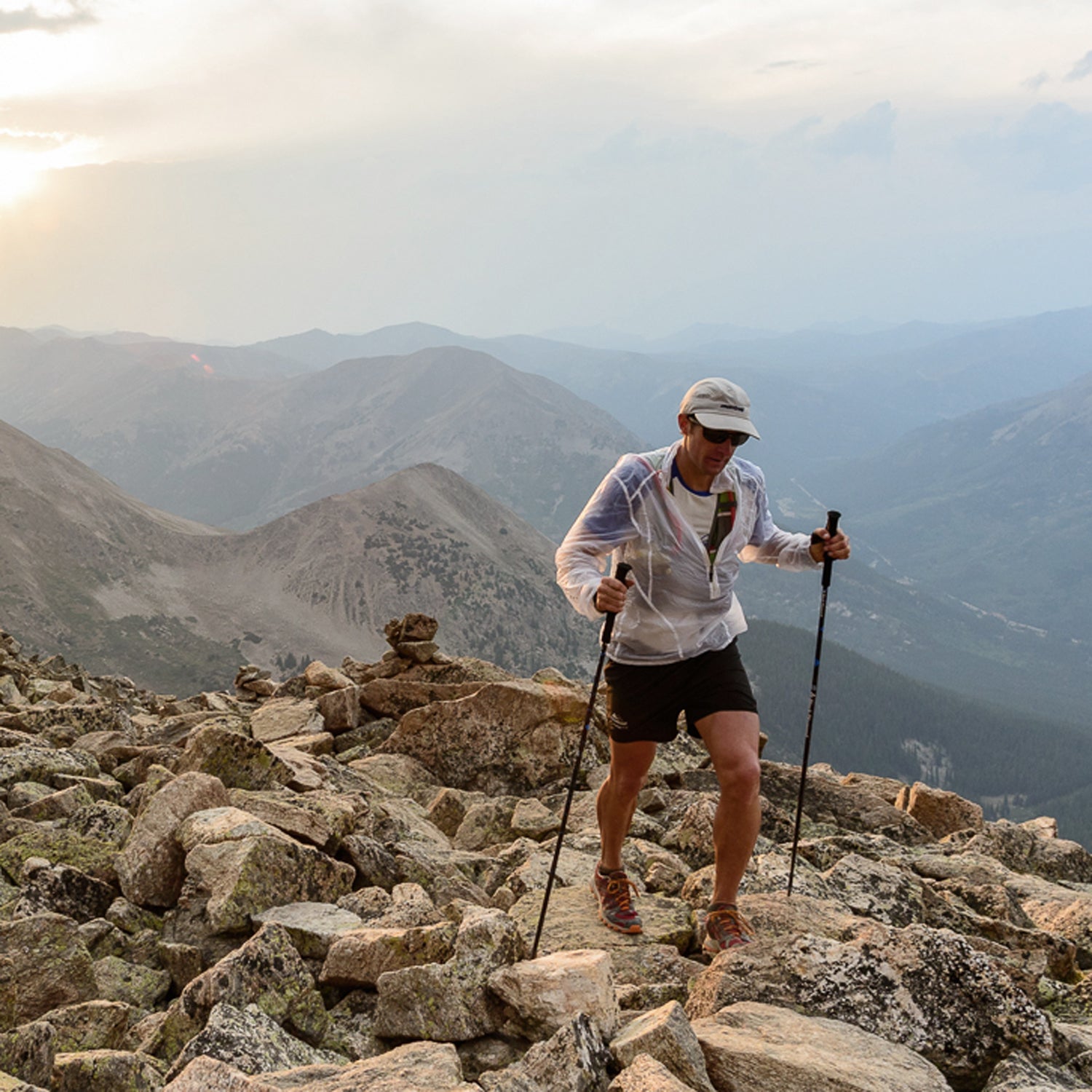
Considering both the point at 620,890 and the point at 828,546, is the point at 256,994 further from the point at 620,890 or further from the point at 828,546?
the point at 828,546

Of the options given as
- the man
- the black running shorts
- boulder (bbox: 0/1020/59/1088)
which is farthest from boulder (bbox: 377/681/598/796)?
boulder (bbox: 0/1020/59/1088)

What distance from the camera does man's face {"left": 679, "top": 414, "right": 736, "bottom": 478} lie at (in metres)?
6.59

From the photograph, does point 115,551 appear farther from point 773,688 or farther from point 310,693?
point 310,693

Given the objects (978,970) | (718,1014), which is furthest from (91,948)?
(978,970)

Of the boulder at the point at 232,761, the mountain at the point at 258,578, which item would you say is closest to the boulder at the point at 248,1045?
the boulder at the point at 232,761

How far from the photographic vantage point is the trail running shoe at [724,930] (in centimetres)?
657

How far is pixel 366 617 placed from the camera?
157875mm

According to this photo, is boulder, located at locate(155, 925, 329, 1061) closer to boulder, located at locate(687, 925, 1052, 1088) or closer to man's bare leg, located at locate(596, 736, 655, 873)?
boulder, located at locate(687, 925, 1052, 1088)

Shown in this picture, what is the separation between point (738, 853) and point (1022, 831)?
27.7 ft

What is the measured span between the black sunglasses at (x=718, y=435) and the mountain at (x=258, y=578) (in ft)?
382

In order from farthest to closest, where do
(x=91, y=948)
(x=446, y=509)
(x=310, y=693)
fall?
(x=446, y=509) → (x=310, y=693) → (x=91, y=948)

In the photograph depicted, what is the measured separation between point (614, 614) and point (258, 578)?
532 ft

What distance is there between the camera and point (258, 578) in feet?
528

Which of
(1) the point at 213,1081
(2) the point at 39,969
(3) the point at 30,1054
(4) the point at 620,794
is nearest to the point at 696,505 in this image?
(4) the point at 620,794
